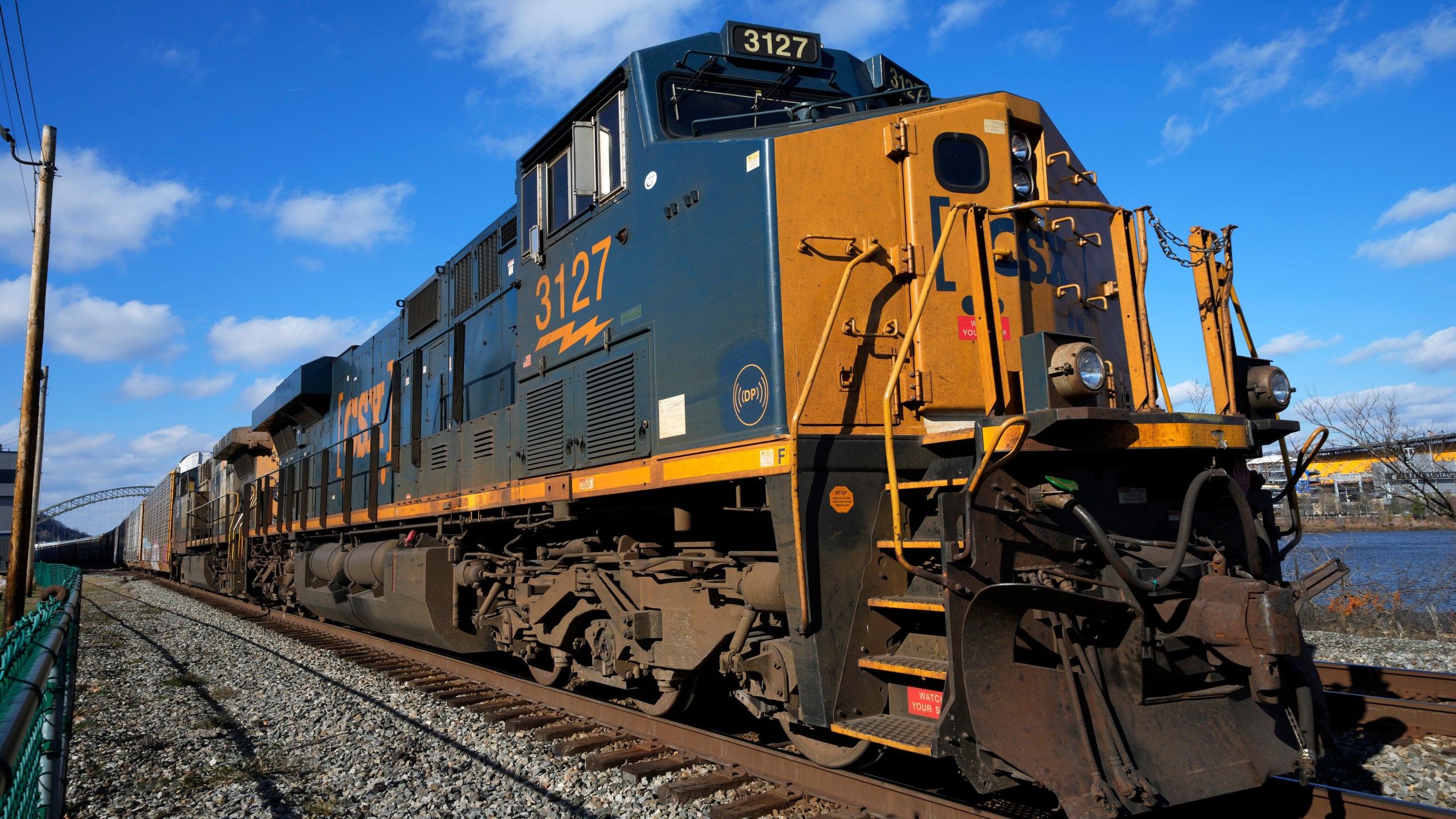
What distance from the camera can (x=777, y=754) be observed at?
4359mm

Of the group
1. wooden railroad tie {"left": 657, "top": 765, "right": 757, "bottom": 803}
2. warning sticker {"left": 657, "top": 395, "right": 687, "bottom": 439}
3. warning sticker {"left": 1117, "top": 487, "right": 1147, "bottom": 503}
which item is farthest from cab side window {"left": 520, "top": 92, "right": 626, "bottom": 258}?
wooden railroad tie {"left": 657, "top": 765, "right": 757, "bottom": 803}

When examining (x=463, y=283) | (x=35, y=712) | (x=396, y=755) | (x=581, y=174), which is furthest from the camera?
(x=463, y=283)

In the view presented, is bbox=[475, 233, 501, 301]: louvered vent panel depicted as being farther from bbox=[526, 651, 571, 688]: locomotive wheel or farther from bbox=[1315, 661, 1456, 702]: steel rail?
bbox=[1315, 661, 1456, 702]: steel rail

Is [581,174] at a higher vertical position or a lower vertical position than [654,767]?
higher

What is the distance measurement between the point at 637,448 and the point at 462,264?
15.6 ft

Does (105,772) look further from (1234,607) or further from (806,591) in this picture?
(1234,607)

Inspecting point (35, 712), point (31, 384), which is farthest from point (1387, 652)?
point (31, 384)

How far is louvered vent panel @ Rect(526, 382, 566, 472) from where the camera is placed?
19.8ft

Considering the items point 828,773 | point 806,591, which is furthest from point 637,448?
point 828,773

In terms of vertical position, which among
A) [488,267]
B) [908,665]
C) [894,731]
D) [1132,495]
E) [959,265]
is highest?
[488,267]

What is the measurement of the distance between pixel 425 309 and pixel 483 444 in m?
3.29

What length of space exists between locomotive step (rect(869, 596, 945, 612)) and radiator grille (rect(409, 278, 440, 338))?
7.13 meters

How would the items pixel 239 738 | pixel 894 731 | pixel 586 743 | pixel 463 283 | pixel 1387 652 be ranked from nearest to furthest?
pixel 894 731 → pixel 586 743 → pixel 239 738 → pixel 1387 652 → pixel 463 283

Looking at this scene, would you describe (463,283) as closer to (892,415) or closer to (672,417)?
(672,417)
